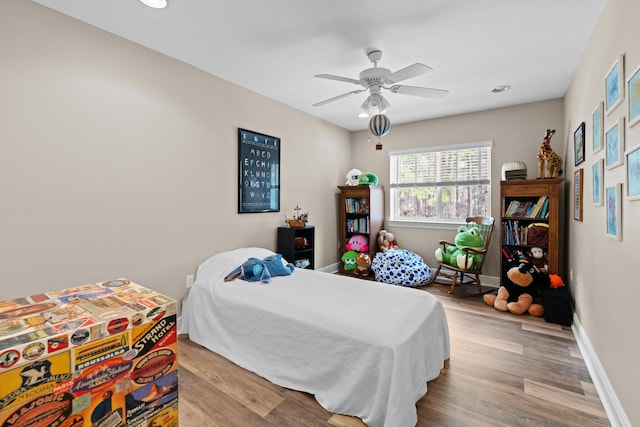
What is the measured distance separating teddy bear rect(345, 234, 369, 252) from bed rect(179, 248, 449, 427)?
2.11 metres

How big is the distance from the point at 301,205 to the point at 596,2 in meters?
3.35

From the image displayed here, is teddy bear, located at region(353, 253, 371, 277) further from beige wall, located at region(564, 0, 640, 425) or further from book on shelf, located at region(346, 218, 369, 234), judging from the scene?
beige wall, located at region(564, 0, 640, 425)

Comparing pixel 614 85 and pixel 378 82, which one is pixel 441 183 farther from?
pixel 614 85

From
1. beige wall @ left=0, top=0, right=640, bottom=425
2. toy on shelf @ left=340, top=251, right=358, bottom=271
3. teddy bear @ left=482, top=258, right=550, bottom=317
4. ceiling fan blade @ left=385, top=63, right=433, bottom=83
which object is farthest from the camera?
toy on shelf @ left=340, top=251, right=358, bottom=271

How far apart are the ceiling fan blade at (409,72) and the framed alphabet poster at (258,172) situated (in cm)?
167

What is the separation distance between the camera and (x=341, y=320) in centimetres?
192

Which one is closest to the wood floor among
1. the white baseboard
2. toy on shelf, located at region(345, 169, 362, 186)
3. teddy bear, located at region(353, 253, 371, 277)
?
the white baseboard

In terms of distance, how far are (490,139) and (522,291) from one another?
2072mm

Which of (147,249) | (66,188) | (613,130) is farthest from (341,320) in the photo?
(66,188)

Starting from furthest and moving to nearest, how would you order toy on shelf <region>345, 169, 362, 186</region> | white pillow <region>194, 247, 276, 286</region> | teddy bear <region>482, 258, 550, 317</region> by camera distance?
toy on shelf <region>345, 169, 362, 186</region>
teddy bear <region>482, 258, 550, 317</region>
white pillow <region>194, 247, 276, 286</region>

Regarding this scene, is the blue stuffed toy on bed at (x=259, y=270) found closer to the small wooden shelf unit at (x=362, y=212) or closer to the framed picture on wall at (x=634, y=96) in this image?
the small wooden shelf unit at (x=362, y=212)

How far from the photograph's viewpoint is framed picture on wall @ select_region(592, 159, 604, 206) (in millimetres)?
2084

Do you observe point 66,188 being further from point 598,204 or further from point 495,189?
point 495,189

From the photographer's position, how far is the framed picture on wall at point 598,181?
6.84 feet
